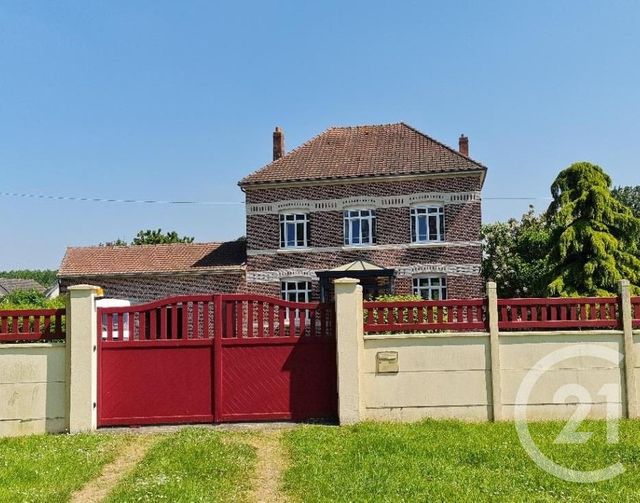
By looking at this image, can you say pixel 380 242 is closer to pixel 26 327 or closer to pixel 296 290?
pixel 296 290

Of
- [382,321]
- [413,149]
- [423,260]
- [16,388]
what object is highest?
[413,149]

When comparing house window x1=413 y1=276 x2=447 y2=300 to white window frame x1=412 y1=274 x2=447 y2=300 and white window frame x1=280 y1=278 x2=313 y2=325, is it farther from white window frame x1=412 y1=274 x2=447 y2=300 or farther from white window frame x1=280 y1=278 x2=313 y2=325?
white window frame x1=280 y1=278 x2=313 y2=325

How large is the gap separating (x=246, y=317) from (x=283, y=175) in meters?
16.9

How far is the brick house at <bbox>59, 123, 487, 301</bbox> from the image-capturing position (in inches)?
914

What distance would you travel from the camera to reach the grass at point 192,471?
17.1ft

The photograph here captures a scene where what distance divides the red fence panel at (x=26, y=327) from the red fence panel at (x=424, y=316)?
14.0 feet

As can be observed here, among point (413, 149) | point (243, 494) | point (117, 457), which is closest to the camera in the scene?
point (243, 494)

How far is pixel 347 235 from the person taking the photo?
78.6ft

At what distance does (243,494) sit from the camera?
17.4 feet

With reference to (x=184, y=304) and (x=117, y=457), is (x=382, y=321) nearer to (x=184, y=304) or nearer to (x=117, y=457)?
(x=184, y=304)

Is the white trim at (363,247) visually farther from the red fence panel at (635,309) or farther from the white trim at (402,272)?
the red fence panel at (635,309)

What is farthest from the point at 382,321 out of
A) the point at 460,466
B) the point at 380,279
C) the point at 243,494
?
the point at 380,279

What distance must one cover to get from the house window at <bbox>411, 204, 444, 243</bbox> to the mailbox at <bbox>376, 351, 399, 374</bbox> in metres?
16.0

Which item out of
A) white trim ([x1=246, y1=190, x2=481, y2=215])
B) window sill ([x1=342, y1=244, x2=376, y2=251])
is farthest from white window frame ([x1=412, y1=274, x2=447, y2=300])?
white trim ([x1=246, y1=190, x2=481, y2=215])
